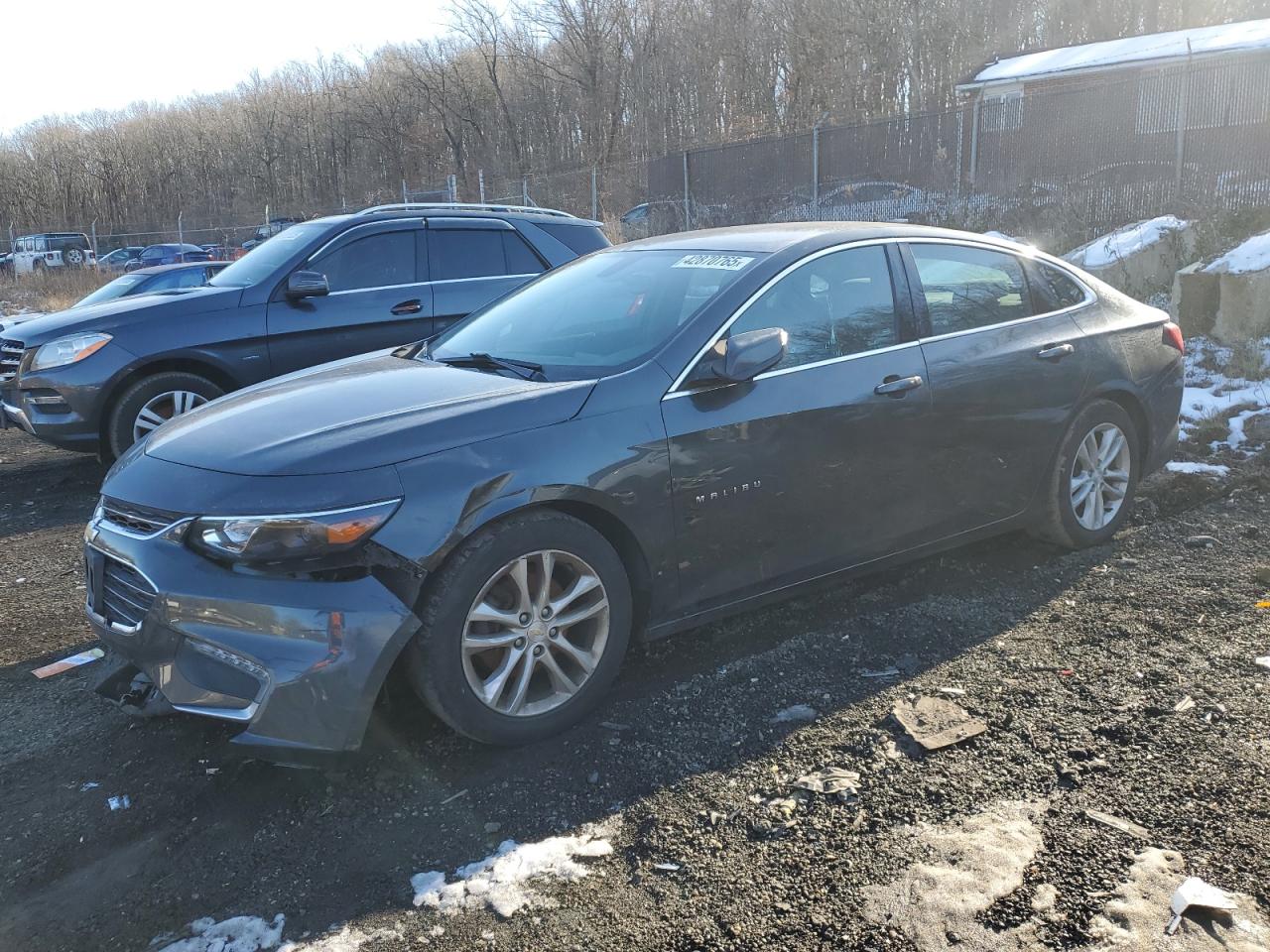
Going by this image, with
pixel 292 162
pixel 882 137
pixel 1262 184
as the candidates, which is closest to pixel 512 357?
pixel 1262 184

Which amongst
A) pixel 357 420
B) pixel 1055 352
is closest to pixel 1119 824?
pixel 1055 352

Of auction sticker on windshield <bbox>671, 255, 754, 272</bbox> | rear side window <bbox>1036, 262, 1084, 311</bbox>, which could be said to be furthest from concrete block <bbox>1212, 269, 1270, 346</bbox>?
auction sticker on windshield <bbox>671, 255, 754, 272</bbox>

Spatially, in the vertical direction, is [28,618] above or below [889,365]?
below

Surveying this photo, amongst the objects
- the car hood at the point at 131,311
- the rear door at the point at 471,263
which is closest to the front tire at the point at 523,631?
the rear door at the point at 471,263

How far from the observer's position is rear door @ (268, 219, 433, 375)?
7.27m

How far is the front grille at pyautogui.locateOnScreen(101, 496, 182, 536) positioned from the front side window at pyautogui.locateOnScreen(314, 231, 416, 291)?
4443mm

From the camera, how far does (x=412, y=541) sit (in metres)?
3.00

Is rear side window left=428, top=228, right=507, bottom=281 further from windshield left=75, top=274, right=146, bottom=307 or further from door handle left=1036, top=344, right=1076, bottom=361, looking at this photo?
windshield left=75, top=274, right=146, bottom=307

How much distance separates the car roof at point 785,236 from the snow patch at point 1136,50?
74.3 ft

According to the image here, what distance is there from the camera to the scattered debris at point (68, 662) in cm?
406

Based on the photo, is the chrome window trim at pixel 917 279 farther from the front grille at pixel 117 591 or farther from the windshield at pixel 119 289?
the windshield at pixel 119 289

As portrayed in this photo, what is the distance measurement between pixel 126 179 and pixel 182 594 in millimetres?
57184

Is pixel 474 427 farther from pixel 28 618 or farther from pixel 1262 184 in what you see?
pixel 1262 184

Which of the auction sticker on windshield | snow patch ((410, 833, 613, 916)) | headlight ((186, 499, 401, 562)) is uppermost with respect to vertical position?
the auction sticker on windshield
